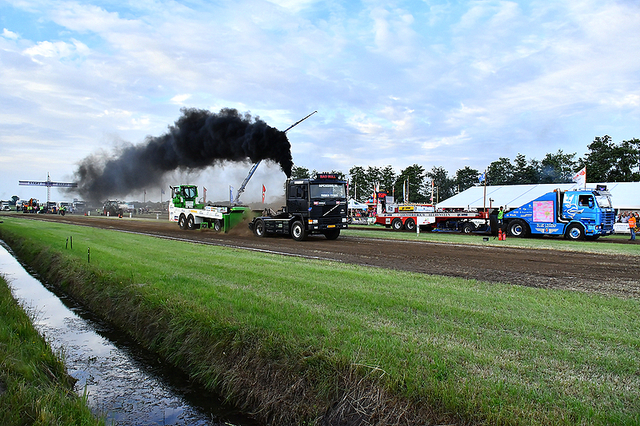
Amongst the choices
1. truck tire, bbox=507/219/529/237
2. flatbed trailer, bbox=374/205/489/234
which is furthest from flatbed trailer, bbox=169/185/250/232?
truck tire, bbox=507/219/529/237

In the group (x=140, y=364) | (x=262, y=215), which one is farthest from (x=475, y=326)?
(x=262, y=215)

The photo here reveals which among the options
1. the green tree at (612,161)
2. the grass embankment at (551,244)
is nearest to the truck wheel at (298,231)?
the grass embankment at (551,244)

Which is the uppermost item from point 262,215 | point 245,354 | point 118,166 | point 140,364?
point 118,166

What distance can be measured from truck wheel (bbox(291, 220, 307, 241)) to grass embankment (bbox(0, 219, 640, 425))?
1199 cm

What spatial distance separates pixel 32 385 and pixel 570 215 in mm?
26609

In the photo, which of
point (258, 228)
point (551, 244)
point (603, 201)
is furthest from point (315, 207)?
point (603, 201)

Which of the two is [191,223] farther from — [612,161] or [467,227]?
[612,161]

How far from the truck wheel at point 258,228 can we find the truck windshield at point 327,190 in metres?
4.35

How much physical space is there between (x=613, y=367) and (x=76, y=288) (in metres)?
12.1

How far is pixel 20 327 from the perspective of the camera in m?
7.27

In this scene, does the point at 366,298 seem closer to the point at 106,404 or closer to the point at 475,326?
the point at 475,326

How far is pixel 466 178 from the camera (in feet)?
342

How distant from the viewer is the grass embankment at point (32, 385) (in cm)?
423

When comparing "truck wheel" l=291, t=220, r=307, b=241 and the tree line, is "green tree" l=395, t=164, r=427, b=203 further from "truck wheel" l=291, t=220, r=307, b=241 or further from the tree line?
"truck wheel" l=291, t=220, r=307, b=241
